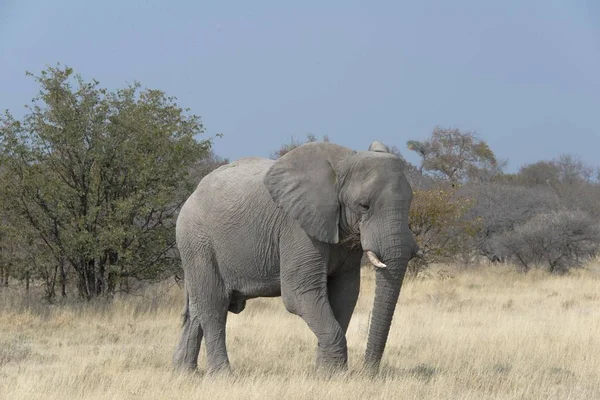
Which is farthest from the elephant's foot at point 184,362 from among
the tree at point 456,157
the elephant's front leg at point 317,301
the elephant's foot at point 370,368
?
the tree at point 456,157

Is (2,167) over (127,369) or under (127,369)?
over

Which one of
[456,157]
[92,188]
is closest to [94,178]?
[92,188]

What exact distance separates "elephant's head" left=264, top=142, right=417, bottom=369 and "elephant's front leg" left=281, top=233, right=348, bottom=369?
0.24 metres

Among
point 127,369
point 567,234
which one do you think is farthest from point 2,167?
point 567,234

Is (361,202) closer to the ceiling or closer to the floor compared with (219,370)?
closer to the ceiling

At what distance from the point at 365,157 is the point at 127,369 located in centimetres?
368

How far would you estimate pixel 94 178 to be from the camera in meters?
16.2

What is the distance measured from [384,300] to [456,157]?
42.5m

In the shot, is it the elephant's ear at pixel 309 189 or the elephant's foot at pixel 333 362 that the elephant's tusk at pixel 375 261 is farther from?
the elephant's foot at pixel 333 362

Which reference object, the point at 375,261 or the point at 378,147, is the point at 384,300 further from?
the point at 378,147

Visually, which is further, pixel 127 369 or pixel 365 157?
pixel 127 369

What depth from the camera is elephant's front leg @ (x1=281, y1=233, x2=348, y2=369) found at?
26.9 ft

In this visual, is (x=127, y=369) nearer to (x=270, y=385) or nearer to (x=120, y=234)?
(x=270, y=385)

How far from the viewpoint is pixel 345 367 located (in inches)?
325
